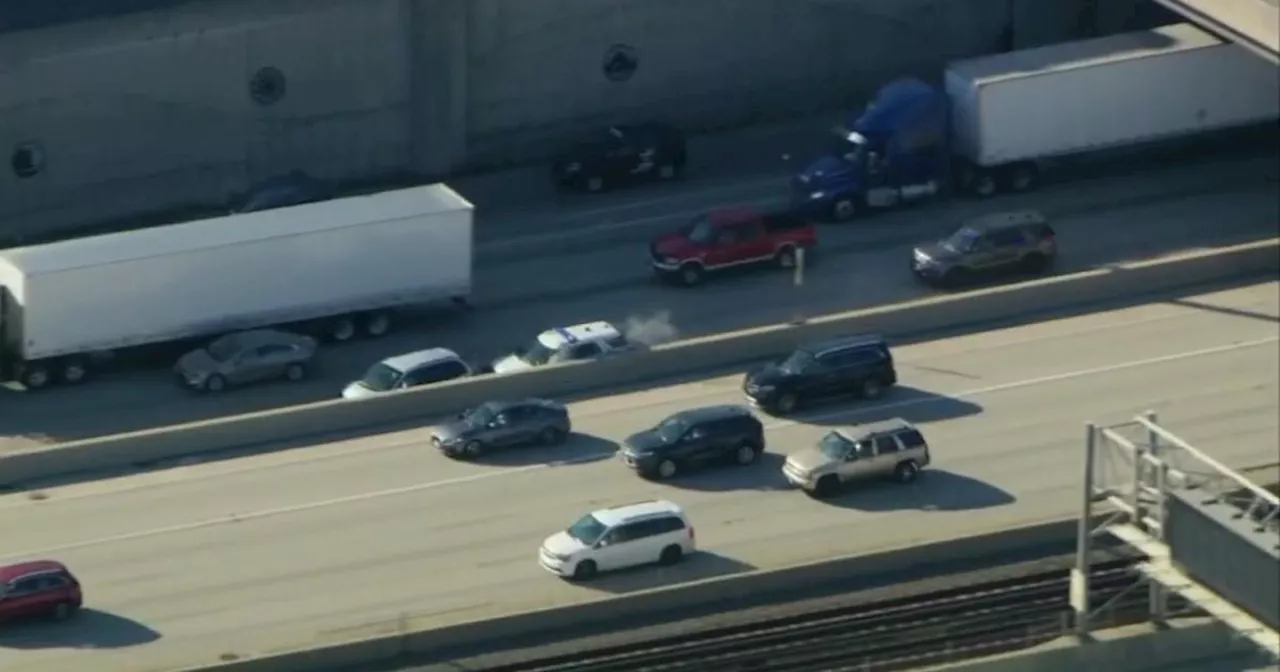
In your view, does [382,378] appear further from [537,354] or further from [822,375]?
[822,375]

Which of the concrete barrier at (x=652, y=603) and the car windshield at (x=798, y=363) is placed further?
the car windshield at (x=798, y=363)

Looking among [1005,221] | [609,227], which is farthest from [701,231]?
[1005,221]

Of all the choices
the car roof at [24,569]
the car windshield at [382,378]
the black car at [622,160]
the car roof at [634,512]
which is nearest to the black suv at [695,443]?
the car roof at [634,512]

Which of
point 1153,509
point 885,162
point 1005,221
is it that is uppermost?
point 885,162

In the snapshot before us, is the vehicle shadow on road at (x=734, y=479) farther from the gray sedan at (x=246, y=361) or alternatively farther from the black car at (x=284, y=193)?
the black car at (x=284, y=193)

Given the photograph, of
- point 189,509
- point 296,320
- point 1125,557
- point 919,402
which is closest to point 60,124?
point 296,320

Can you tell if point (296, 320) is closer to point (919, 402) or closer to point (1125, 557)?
point (919, 402)
